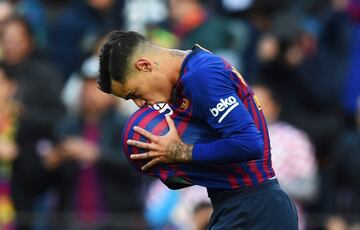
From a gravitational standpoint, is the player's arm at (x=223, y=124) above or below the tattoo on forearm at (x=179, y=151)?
above

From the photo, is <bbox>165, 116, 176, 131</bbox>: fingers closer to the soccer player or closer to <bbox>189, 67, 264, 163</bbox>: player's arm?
the soccer player

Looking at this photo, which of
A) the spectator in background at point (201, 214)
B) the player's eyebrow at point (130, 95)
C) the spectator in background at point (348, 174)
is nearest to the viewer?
the player's eyebrow at point (130, 95)

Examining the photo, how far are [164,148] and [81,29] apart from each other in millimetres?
5195

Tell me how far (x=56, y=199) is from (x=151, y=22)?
2.16m

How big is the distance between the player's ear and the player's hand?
0.94 ft

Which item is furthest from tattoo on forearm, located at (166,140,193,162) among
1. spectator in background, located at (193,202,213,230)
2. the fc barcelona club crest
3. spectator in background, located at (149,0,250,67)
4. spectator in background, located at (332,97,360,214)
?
spectator in background, located at (149,0,250,67)

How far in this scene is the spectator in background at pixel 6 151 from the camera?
29.8ft

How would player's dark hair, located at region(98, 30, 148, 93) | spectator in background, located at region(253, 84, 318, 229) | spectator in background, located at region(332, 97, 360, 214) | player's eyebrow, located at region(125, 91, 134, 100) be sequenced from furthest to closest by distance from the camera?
spectator in background, located at region(332, 97, 360, 214), spectator in background, located at region(253, 84, 318, 229), player's eyebrow, located at region(125, 91, 134, 100), player's dark hair, located at region(98, 30, 148, 93)

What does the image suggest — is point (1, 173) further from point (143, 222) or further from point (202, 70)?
point (202, 70)

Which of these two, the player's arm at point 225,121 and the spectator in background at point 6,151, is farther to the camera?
the spectator in background at point 6,151

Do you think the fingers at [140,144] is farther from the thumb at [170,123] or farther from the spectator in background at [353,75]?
the spectator in background at [353,75]

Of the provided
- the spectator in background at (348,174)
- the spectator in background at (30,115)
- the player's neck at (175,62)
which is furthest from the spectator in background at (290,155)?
the player's neck at (175,62)

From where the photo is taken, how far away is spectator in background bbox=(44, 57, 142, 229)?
9.05m

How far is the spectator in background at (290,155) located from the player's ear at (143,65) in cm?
354
